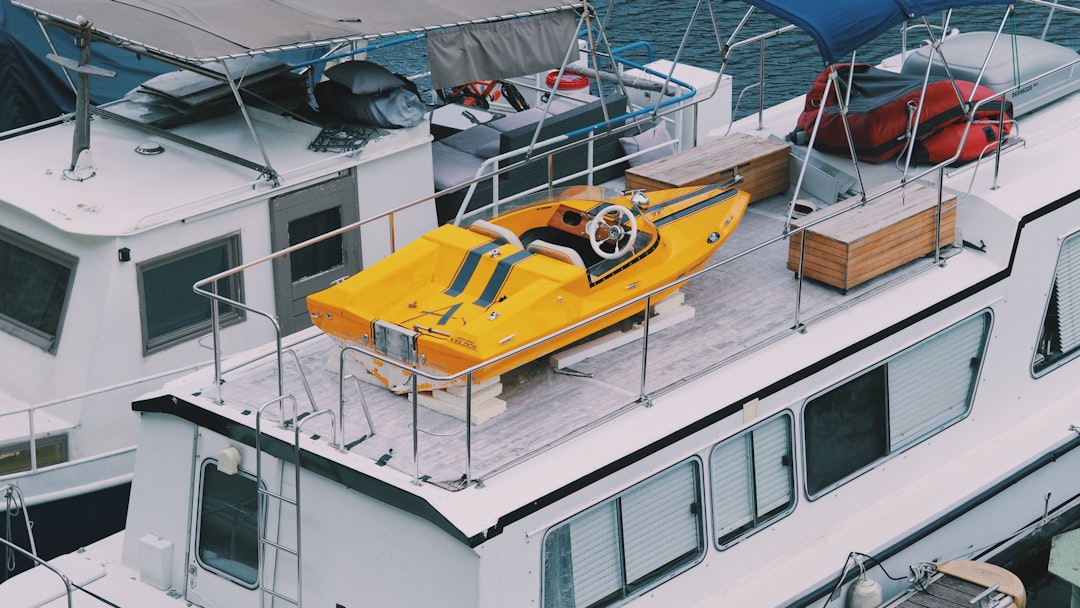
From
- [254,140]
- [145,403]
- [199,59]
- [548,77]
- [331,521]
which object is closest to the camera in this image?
[331,521]

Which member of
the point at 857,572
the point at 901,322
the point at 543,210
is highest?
the point at 543,210

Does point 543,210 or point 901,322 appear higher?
point 543,210

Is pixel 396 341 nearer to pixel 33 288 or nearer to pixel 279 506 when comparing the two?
pixel 279 506

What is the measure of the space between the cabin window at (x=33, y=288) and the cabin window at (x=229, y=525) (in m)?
2.81

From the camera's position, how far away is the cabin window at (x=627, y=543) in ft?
24.7

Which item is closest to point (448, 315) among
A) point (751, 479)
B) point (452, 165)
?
point (751, 479)

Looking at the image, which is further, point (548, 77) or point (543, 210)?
point (548, 77)

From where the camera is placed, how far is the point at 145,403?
820cm

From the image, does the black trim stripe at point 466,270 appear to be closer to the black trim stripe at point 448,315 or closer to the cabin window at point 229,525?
the black trim stripe at point 448,315

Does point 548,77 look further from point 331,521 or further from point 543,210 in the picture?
point 331,521

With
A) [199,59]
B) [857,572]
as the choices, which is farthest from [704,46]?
[857,572]

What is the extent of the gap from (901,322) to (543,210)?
2.26 meters

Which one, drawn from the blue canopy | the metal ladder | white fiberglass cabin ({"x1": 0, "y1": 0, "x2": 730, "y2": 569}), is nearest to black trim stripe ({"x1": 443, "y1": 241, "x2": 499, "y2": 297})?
the metal ladder

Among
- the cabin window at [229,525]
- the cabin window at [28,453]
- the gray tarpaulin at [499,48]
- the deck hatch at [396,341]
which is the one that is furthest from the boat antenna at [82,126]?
the deck hatch at [396,341]
